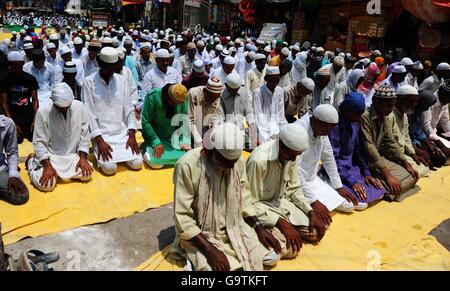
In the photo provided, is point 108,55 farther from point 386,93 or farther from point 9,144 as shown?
point 386,93

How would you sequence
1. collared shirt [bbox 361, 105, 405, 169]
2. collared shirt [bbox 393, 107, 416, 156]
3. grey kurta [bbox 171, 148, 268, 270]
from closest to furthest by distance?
grey kurta [bbox 171, 148, 268, 270] < collared shirt [bbox 361, 105, 405, 169] < collared shirt [bbox 393, 107, 416, 156]

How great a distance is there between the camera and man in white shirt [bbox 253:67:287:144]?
559 centimetres

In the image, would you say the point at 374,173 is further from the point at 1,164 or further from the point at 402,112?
the point at 1,164

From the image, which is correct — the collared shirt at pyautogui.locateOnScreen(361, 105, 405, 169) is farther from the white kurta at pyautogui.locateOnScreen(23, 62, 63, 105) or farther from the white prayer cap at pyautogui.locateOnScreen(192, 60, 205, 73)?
the white kurta at pyautogui.locateOnScreen(23, 62, 63, 105)

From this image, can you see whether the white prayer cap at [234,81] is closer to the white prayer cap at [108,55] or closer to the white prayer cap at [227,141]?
the white prayer cap at [108,55]

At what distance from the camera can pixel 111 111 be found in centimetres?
464

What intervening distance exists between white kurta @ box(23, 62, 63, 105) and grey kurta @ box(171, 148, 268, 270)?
4.58 metres

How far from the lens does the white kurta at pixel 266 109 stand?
565cm

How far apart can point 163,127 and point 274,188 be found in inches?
84.3

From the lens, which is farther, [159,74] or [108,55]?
[159,74]

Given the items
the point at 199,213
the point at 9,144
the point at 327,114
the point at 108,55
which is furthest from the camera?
the point at 108,55

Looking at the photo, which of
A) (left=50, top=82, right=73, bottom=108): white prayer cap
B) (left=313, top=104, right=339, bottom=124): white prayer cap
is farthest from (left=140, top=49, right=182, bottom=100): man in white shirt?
(left=313, top=104, right=339, bottom=124): white prayer cap

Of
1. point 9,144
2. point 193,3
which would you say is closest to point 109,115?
point 9,144
